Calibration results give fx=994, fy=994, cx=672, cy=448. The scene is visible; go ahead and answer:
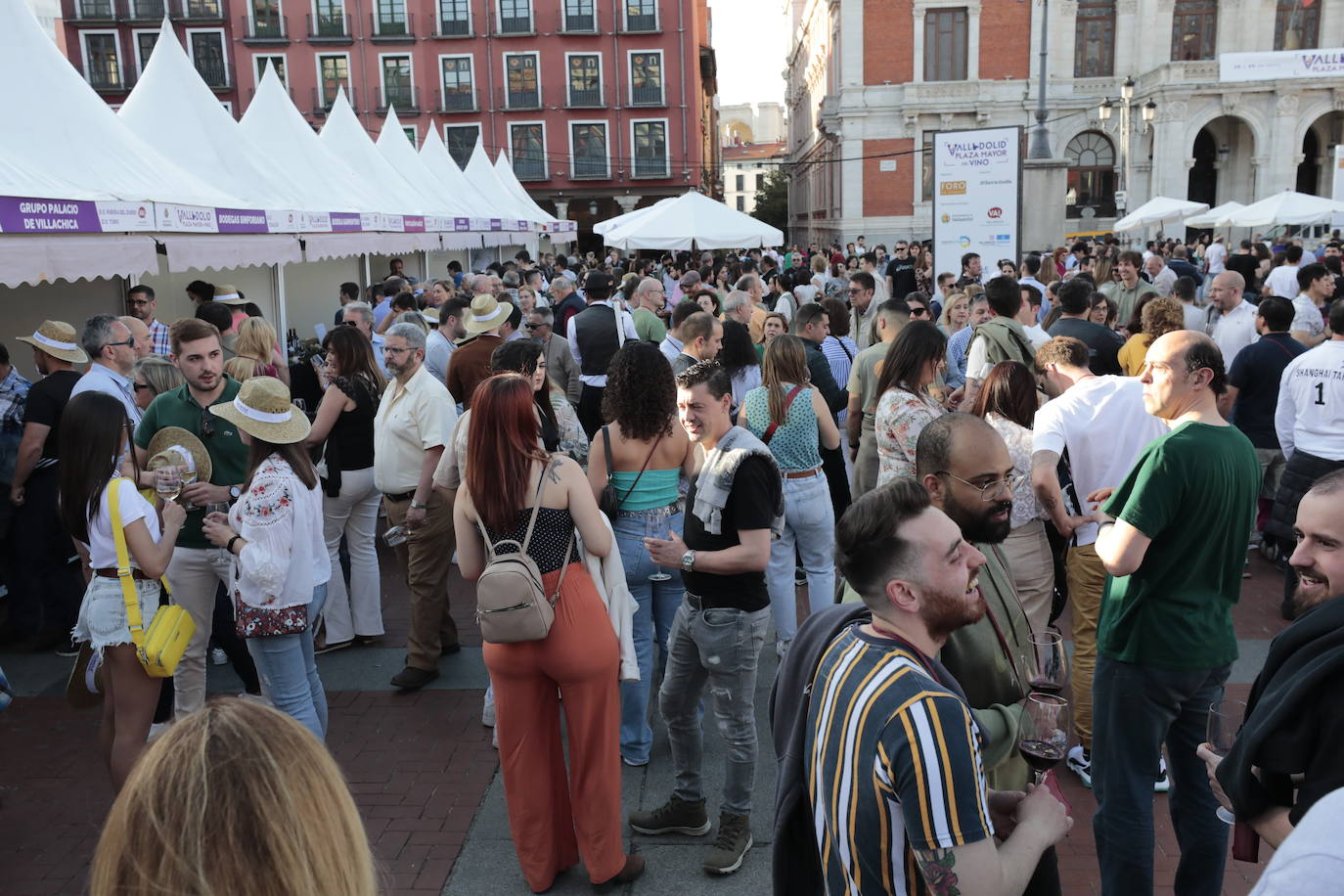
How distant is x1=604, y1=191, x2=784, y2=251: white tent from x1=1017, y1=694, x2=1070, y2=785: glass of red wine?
11572 millimetres

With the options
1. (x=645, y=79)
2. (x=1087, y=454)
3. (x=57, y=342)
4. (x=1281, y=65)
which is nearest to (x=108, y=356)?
(x=57, y=342)

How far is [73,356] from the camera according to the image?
5879 millimetres

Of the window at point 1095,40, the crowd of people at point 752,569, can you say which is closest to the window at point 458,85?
the window at point 1095,40

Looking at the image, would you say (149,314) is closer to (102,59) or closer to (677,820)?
(677,820)

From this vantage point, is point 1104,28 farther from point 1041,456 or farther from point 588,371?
point 1041,456

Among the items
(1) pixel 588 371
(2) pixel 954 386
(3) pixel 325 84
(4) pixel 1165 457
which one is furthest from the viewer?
(3) pixel 325 84

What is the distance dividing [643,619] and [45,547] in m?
4.09

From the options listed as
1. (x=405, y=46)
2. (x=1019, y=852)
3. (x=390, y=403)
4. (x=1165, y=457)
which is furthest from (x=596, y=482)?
(x=405, y=46)

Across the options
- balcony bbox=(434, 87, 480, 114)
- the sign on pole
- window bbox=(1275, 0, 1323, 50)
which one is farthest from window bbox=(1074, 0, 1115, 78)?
the sign on pole

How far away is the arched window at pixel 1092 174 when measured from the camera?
41.8m

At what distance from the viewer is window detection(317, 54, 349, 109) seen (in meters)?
46.9

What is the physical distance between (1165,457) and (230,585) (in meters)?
3.39

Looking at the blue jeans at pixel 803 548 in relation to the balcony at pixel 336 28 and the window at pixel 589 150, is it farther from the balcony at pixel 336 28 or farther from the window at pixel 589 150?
the balcony at pixel 336 28

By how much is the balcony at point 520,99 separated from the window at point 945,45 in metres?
18.0
